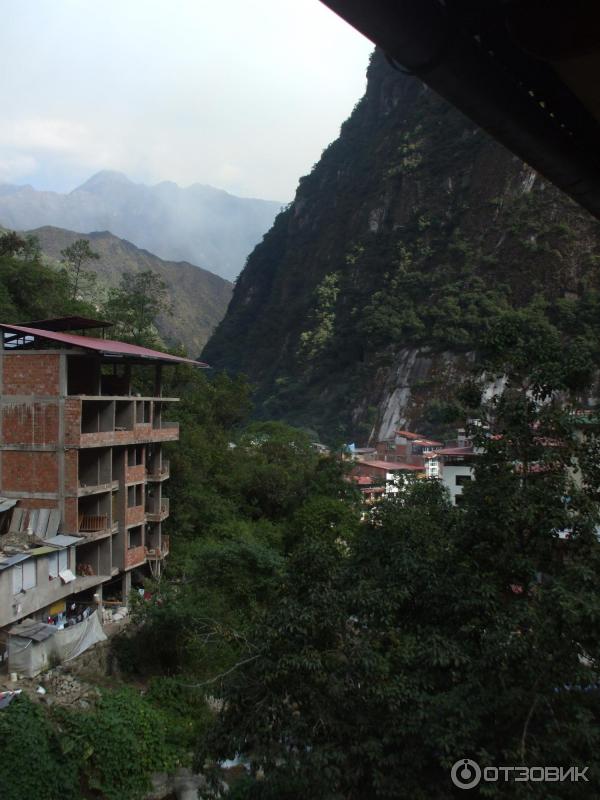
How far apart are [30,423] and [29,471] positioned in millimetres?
978

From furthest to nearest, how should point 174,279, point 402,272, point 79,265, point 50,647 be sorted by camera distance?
1. point 174,279
2. point 402,272
3. point 79,265
4. point 50,647

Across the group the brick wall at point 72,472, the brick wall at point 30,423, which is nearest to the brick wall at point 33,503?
the brick wall at point 72,472

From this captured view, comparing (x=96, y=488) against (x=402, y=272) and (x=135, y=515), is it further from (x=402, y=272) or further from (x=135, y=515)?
(x=402, y=272)

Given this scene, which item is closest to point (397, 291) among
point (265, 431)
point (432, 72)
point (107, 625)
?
point (265, 431)

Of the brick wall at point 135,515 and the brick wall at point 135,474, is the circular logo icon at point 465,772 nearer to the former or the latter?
the brick wall at point 135,515

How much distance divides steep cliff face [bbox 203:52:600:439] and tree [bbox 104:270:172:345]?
57.6 ft

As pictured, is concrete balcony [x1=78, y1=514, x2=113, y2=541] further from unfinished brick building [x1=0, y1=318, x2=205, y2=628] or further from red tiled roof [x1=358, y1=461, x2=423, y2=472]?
red tiled roof [x1=358, y1=461, x2=423, y2=472]

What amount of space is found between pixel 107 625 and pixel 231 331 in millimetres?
75240

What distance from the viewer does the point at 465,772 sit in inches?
201

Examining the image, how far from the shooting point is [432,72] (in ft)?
6.17

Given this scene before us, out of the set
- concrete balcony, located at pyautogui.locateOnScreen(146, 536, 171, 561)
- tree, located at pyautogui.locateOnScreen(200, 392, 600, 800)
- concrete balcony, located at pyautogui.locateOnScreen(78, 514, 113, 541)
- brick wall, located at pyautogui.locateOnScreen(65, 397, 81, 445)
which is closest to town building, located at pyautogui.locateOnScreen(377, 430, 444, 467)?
concrete balcony, located at pyautogui.locateOnScreen(146, 536, 171, 561)

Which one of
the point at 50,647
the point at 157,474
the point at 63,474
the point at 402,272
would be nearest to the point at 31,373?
the point at 63,474

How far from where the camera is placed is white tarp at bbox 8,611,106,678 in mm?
10812

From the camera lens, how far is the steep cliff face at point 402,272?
50219mm
